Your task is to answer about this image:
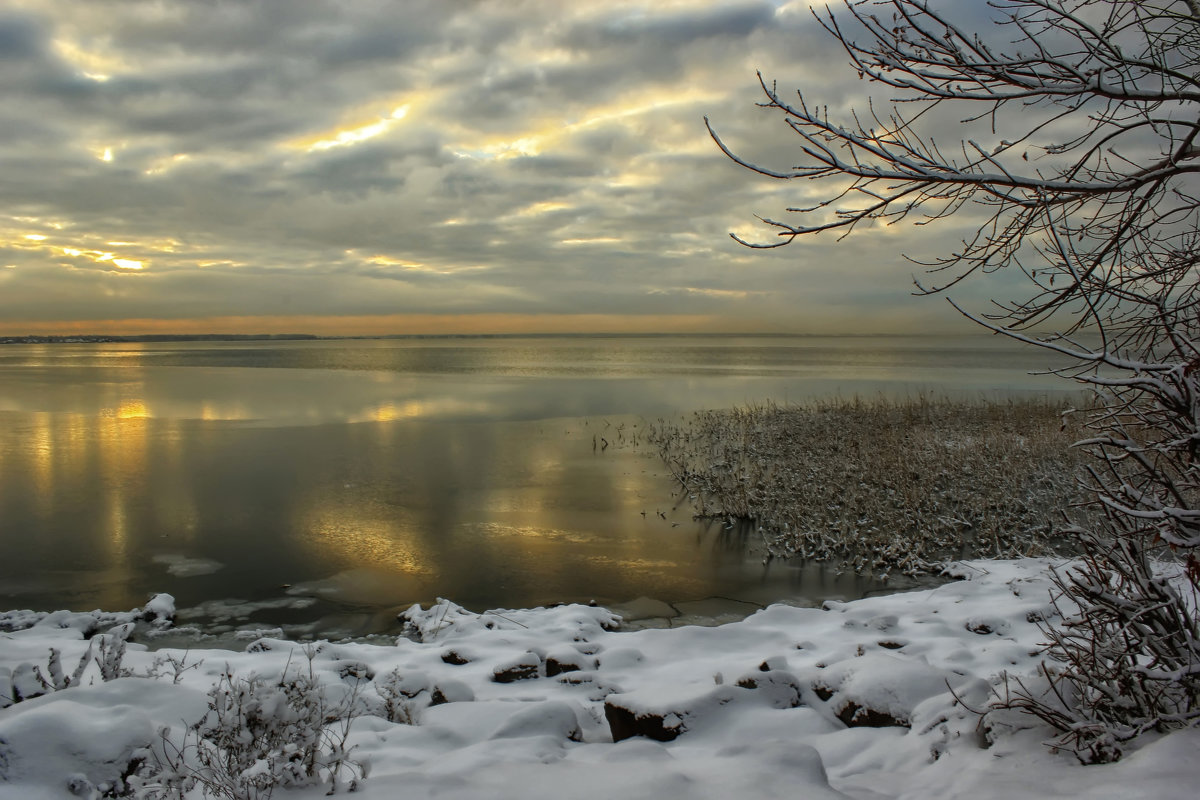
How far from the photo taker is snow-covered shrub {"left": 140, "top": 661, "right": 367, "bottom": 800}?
153 inches

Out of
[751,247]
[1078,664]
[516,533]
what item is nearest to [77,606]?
[516,533]

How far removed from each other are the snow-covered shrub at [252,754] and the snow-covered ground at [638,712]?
0.21ft

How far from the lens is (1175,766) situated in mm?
3438

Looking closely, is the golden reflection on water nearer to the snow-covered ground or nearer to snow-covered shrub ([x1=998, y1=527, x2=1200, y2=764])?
the snow-covered ground

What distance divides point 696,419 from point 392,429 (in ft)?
38.9

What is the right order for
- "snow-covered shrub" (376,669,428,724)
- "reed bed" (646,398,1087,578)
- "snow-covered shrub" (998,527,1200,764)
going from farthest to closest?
"reed bed" (646,398,1087,578), "snow-covered shrub" (376,669,428,724), "snow-covered shrub" (998,527,1200,764)

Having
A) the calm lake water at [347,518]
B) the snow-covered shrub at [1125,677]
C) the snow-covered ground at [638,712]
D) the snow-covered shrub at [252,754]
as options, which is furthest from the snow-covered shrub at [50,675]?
the snow-covered shrub at [1125,677]

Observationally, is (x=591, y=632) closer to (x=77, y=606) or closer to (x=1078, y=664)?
(x=1078, y=664)

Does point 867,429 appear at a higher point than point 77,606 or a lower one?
higher

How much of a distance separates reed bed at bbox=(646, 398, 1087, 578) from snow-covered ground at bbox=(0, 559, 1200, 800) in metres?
3.17

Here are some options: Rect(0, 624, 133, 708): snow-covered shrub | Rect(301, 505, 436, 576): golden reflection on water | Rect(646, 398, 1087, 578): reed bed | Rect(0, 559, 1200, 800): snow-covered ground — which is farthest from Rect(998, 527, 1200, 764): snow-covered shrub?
Rect(301, 505, 436, 576): golden reflection on water

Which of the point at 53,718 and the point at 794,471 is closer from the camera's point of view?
the point at 53,718

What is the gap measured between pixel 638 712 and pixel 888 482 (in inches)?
512

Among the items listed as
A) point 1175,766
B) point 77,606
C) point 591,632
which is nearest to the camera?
point 1175,766
